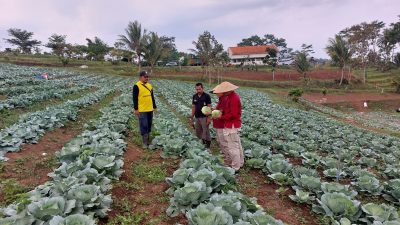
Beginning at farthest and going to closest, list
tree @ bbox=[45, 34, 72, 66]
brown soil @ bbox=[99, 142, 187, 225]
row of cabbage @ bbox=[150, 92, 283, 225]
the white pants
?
1. tree @ bbox=[45, 34, 72, 66]
2. the white pants
3. brown soil @ bbox=[99, 142, 187, 225]
4. row of cabbage @ bbox=[150, 92, 283, 225]

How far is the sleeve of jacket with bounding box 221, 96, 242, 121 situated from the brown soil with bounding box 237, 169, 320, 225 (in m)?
1.23

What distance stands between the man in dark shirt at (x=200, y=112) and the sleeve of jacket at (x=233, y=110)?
4.20 ft

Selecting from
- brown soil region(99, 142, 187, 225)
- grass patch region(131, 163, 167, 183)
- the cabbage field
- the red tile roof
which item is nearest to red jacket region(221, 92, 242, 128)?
the cabbage field

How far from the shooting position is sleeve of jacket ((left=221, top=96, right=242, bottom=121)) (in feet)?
22.9

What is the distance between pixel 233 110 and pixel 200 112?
1829 mm

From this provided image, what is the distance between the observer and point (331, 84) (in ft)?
156

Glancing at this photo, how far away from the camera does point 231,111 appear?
7008mm

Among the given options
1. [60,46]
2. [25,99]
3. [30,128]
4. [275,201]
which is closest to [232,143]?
[275,201]

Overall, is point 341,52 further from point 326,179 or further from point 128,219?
point 128,219

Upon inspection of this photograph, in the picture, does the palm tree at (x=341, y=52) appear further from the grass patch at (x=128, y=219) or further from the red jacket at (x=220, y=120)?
the grass patch at (x=128, y=219)

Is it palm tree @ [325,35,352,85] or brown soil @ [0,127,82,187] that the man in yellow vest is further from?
palm tree @ [325,35,352,85]

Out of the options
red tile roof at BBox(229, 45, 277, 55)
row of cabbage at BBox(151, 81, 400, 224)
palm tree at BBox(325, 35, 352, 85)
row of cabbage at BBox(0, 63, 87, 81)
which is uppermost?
red tile roof at BBox(229, 45, 277, 55)

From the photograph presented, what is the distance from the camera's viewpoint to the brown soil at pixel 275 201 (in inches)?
207

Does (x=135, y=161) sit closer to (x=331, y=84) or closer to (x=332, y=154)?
(x=332, y=154)
